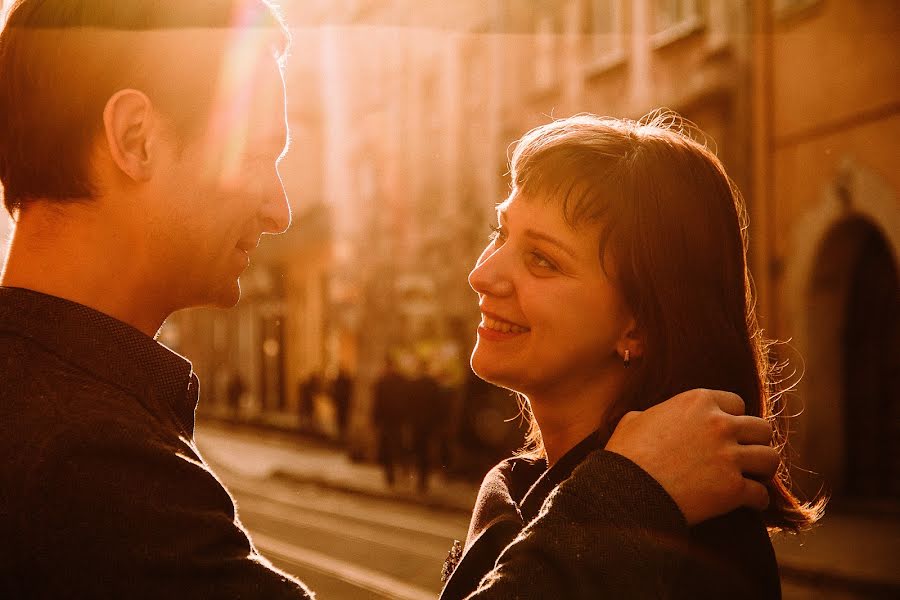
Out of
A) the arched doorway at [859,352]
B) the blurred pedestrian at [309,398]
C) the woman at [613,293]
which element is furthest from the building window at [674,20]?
the woman at [613,293]

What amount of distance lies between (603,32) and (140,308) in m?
17.4

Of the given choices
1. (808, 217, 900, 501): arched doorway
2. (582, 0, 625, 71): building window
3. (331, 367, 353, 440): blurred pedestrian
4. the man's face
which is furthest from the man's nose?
Answer: (331, 367, 353, 440): blurred pedestrian

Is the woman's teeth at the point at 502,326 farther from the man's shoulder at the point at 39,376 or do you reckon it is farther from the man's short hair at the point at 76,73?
the man's shoulder at the point at 39,376

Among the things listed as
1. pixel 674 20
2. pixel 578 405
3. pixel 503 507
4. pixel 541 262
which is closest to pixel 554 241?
pixel 541 262

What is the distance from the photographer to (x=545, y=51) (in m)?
20.4

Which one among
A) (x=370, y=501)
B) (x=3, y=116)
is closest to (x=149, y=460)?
(x=3, y=116)

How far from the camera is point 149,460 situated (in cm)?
147

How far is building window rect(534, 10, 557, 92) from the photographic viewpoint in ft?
65.8

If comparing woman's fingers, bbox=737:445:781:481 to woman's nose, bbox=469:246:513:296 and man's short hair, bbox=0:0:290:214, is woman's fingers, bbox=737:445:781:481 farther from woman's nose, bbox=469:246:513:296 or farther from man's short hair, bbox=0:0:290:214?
man's short hair, bbox=0:0:290:214

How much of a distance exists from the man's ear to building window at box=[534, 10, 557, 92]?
729 inches

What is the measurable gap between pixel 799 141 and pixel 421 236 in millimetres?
12023

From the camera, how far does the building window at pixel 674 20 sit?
1581 cm

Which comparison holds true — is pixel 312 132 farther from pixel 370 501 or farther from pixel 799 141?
pixel 799 141

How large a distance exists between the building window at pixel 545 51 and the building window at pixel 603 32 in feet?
3.87
